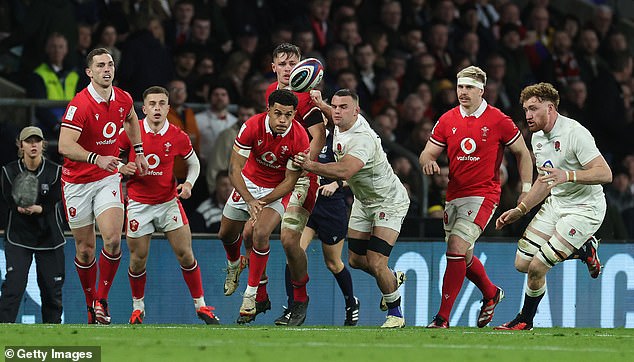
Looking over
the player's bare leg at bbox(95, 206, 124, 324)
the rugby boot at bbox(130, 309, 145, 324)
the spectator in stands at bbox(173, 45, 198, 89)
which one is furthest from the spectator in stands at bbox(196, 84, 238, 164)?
the player's bare leg at bbox(95, 206, 124, 324)

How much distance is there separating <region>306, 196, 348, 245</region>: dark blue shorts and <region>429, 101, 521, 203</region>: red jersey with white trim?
137cm

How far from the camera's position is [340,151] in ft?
39.6

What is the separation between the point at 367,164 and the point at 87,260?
2686 millimetres

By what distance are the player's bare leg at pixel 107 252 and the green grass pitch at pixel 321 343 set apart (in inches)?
43.4

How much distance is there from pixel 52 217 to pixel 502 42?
8496mm

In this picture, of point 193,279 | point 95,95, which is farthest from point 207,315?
point 95,95

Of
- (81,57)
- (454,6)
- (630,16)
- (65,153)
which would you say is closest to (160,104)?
(65,153)

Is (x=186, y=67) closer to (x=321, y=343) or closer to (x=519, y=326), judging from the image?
(x=519, y=326)

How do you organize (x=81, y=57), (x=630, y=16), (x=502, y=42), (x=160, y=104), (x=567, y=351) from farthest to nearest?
(x=630, y=16) → (x=502, y=42) → (x=81, y=57) → (x=160, y=104) → (x=567, y=351)

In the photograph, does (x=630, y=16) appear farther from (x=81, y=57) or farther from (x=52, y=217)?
(x=52, y=217)

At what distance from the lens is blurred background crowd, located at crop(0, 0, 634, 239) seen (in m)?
15.1

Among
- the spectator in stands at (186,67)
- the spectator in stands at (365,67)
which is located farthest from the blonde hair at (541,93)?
the spectator in stands at (365,67)

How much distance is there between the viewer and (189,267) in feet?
42.4

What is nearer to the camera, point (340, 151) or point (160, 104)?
point (340, 151)
